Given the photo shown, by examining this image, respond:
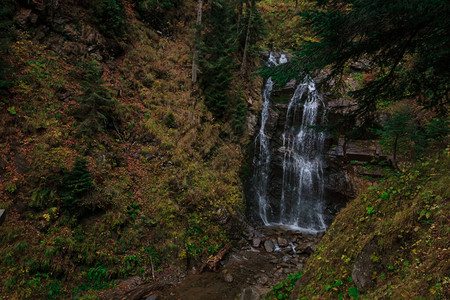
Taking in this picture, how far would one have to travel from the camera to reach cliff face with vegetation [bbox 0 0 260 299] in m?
6.50

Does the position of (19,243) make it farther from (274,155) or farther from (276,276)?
(274,155)

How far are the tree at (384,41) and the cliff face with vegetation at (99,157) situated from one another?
25.5 ft

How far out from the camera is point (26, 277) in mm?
5738

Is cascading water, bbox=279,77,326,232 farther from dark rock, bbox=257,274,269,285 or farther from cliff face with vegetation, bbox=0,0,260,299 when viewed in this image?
dark rock, bbox=257,274,269,285

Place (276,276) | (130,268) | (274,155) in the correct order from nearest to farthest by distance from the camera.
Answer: (130,268) → (276,276) → (274,155)

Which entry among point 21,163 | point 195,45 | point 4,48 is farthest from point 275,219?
point 4,48

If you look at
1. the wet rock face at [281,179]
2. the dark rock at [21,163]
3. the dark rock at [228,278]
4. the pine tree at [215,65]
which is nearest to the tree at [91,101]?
the dark rock at [21,163]

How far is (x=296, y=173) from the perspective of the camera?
15.8 metres

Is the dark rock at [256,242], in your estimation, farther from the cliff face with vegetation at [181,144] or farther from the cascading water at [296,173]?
the cascading water at [296,173]

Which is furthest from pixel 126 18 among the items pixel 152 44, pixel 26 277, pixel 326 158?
pixel 326 158

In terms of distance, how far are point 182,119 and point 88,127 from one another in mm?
5212

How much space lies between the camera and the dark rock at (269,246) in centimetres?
1056

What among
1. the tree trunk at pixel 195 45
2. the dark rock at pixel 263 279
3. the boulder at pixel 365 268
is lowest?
the dark rock at pixel 263 279

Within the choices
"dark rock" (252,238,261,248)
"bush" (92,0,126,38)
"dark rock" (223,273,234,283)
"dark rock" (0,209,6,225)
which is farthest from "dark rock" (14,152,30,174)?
"dark rock" (252,238,261,248)
